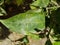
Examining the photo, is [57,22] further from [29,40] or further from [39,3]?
[29,40]

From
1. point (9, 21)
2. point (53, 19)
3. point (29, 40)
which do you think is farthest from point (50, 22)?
point (29, 40)

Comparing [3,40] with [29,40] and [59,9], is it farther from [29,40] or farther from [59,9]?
[59,9]

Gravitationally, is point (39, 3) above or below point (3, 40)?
above

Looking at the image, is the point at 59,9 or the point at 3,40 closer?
the point at 59,9

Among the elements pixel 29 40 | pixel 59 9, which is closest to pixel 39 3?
pixel 59 9

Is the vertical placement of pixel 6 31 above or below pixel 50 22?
below

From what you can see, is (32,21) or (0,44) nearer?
(32,21)
